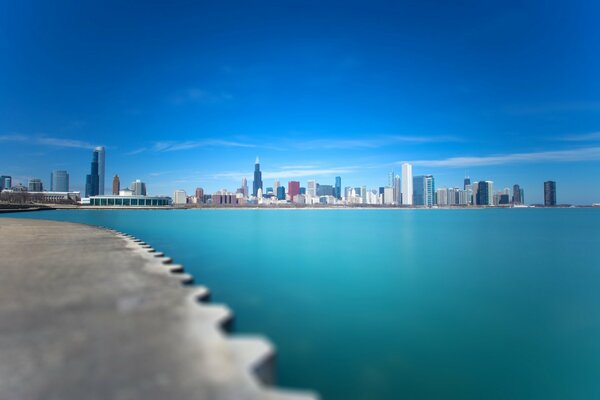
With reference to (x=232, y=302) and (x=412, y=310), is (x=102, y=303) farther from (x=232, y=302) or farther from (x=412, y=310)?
(x=412, y=310)

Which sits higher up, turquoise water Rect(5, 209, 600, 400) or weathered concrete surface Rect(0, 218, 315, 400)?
weathered concrete surface Rect(0, 218, 315, 400)

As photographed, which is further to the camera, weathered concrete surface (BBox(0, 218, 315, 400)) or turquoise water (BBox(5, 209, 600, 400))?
turquoise water (BBox(5, 209, 600, 400))

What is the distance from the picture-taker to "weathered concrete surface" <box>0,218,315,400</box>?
358cm

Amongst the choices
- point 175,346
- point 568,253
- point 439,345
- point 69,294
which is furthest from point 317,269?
point 568,253

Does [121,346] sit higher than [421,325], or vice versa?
[121,346]

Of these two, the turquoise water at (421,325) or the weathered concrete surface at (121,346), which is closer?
the weathered concrete surface at (121,346)

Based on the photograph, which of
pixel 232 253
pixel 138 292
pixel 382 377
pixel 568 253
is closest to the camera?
pixel 382 377

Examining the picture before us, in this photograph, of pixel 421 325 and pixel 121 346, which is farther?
pixel 421 325

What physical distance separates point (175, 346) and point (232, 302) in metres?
7.24

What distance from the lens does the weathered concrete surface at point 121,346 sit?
3582 mm

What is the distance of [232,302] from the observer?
11.6 metres

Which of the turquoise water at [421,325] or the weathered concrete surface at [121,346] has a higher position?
the weathered concrete surface at [121,346]

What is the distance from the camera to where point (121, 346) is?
4.57 meters

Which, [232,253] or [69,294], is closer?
[69,294]
